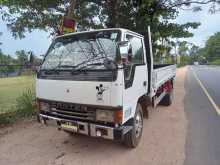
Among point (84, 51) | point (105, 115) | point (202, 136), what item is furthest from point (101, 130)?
point (202, 136)

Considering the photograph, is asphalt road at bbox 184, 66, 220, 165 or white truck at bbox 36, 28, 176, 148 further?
asphalt road at bbox 184, 66, 220, 165

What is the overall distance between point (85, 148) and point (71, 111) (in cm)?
98

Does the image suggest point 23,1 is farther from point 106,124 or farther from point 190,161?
point 190,161

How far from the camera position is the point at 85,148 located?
5.21 metres

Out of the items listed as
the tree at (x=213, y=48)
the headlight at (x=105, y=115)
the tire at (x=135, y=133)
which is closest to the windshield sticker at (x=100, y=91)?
the headlight at (x=105, y=115)

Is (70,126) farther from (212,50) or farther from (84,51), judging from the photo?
(212,50)

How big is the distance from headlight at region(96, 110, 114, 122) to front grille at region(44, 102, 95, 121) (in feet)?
0.32

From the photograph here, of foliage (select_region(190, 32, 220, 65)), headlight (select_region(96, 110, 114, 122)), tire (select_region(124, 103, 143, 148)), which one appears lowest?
tire (select_region(124, 103, 143, 148))

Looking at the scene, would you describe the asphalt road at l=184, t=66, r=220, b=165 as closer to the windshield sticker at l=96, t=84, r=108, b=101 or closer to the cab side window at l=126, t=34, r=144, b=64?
the windshield sticker at l=96, t=84, r=108, b=101

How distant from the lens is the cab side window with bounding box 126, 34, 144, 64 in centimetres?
518

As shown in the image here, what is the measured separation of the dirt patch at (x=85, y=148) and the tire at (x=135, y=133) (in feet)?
0.44

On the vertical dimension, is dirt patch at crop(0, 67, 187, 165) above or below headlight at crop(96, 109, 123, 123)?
below

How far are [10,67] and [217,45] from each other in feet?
356

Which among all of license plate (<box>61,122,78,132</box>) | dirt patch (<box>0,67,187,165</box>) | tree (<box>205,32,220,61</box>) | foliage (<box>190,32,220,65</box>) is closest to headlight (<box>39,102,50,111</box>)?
license plate (<box>61,122,78,132</box>)
